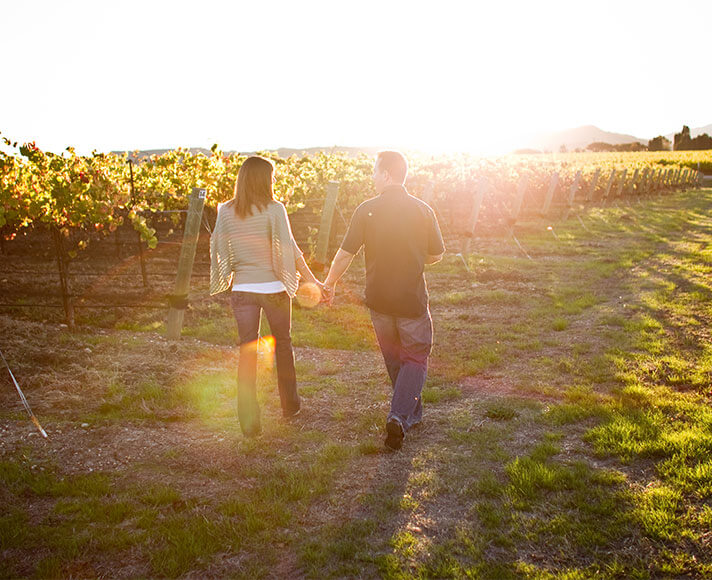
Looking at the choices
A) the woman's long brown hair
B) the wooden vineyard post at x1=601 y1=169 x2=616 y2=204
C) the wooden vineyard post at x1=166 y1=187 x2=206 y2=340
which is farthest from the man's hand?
the wooden vineyard post at x1=601 y1=169 x2=616 y2=204

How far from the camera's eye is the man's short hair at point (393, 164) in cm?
420

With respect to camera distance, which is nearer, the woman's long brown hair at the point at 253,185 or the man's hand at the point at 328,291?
the woman's long brown hair at the point at 253,185

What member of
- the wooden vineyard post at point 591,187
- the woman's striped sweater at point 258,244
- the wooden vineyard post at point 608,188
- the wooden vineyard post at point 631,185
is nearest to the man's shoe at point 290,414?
the woman's striped sweater at point 258,244

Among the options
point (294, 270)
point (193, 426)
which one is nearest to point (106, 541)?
point (193, 426)

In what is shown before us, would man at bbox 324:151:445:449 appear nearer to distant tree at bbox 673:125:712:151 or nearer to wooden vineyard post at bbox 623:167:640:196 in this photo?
wooden vineyard post at bbox 623:167:640:196

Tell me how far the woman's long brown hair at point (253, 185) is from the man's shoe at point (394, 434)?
71.6 inches

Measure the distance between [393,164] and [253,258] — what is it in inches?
47.9

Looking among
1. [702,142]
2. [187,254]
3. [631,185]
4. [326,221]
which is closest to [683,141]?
[702,142]

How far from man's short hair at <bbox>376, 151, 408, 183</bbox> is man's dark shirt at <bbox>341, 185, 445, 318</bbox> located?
83 millimetres

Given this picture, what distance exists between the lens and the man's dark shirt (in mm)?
4176

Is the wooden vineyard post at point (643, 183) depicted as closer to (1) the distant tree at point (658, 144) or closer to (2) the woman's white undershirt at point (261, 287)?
(2) the woman's white undershirt at point (261, 287)

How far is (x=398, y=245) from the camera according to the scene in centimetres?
418

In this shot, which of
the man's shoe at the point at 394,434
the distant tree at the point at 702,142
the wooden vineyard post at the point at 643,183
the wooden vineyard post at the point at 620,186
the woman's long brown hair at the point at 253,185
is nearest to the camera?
the woman's long brown hair at the point at 253,185

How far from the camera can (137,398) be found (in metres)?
5.46
